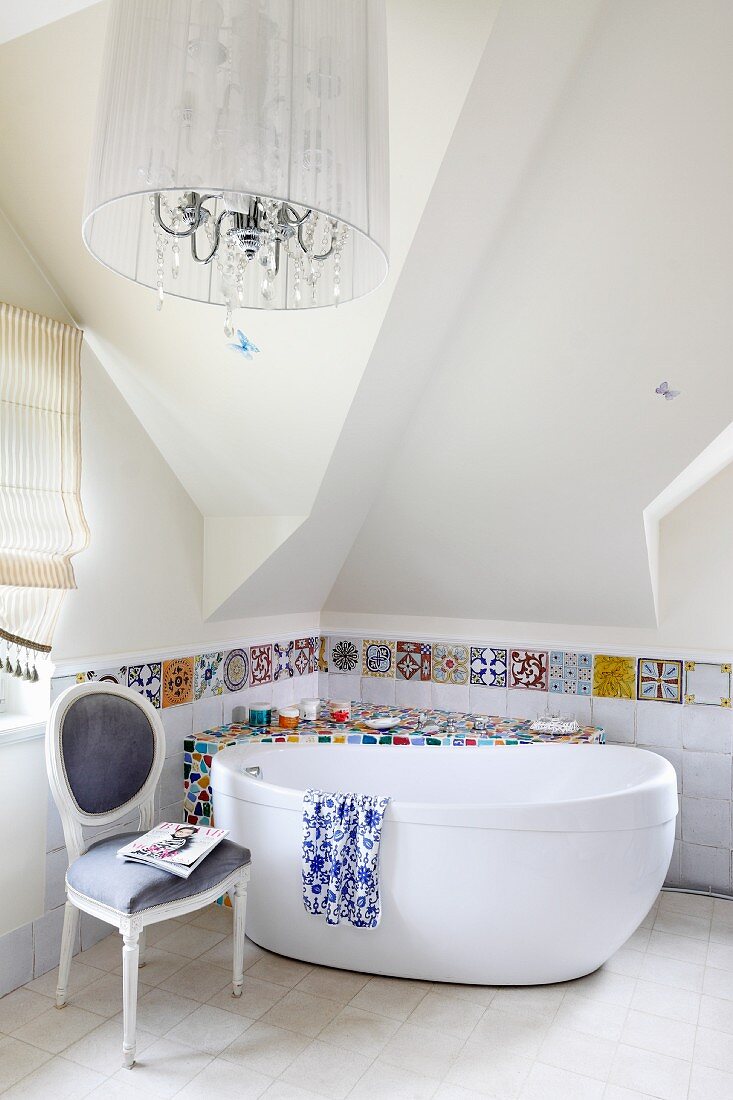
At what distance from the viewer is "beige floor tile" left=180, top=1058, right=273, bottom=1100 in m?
2.17

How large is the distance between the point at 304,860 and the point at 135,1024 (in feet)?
2.31

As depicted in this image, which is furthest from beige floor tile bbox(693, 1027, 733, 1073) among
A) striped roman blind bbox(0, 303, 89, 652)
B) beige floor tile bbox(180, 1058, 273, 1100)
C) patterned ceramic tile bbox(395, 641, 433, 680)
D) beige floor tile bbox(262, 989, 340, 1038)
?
striped roman blind bbox(0, 303, 89, 652)

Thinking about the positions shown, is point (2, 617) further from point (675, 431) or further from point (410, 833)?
point (675, 431)

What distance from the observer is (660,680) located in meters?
3.83

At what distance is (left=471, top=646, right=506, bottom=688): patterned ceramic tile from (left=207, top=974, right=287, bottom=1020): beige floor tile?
6.33 feet

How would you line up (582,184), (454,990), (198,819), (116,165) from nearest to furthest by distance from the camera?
(116,165)
(582,184)
(454,990)
(198,819)

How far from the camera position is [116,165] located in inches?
48.6

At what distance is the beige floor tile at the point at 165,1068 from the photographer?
2.21 m

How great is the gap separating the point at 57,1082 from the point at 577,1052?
1.50 meters

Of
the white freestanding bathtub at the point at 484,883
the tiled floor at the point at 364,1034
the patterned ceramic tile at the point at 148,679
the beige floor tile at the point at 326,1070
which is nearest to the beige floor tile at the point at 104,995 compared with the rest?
the tiled floor at the point at 364,1034

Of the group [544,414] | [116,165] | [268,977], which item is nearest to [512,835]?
[268,977]

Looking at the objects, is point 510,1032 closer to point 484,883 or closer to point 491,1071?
point 491,1071

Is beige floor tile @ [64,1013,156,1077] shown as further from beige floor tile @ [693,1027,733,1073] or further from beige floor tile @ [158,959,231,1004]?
beige floor tile @ [693,1027,733,1073]

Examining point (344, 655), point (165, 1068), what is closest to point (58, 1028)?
point (165, 1068)
